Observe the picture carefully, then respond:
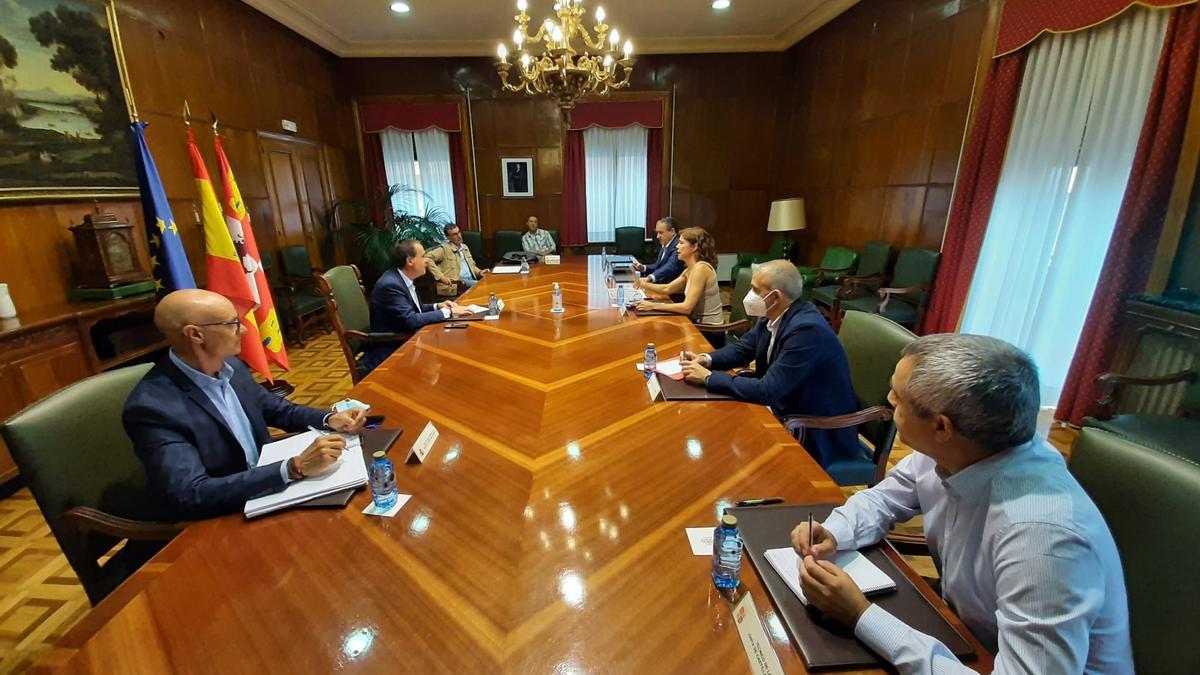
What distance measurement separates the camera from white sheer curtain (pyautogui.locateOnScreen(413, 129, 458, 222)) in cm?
637

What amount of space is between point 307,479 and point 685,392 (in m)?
1.18

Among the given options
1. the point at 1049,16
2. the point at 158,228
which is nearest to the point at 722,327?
the point at 1049,16

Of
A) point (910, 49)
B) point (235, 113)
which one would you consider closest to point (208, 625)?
point (235, 113)

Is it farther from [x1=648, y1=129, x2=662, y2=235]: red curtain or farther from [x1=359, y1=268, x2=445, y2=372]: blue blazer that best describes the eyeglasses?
[x1=648, y1=129, x2=662, y2=235]: red curtain

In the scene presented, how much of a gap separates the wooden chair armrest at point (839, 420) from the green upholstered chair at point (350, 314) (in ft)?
7.03

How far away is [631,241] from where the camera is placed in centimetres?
653

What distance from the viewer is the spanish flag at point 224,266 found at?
10.6 ft

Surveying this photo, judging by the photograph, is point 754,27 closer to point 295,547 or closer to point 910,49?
point 910,49

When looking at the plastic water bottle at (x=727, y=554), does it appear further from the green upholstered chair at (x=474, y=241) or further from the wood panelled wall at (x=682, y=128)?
the wood panelled wall at (x=682, y=128)

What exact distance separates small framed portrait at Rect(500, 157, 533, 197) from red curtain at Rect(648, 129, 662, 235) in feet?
5.26

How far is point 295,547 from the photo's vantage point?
1005 millimetres

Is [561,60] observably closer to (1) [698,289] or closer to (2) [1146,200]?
(1) [698,289]

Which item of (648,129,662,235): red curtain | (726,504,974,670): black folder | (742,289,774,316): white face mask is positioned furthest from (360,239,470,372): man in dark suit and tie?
(648,129,662,235): red curtain

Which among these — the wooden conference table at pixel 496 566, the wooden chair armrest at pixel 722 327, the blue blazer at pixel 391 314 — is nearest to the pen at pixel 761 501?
the wooden conference table at pixel 496 566
